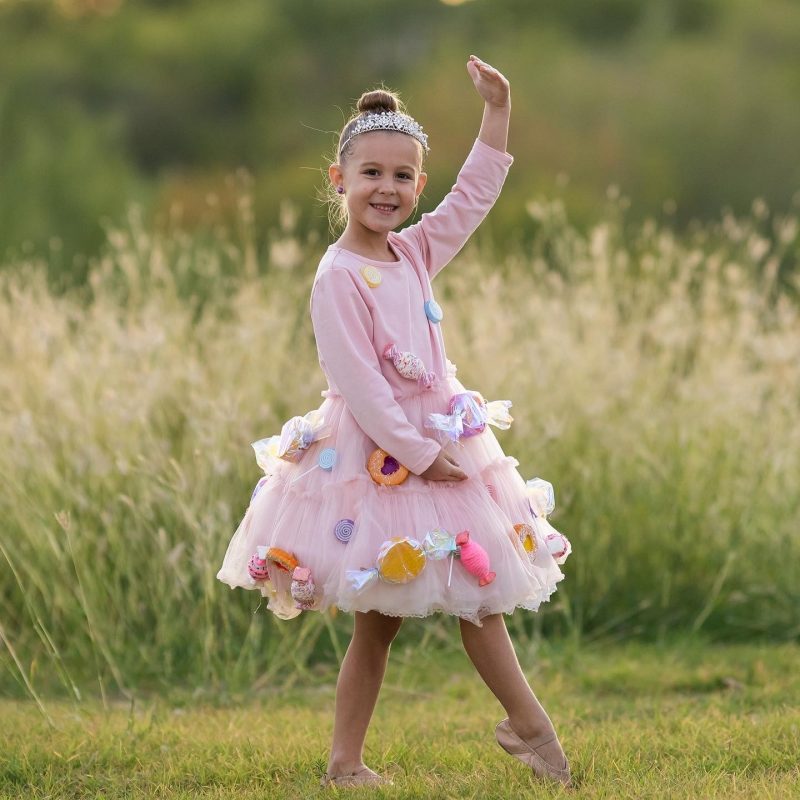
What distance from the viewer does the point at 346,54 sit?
3419 cm

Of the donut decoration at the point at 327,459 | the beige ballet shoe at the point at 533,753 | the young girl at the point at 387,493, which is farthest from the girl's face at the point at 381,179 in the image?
the beige ballet shoe at the point at 533,753

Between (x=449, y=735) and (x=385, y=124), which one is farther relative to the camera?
(x=449, y=735)

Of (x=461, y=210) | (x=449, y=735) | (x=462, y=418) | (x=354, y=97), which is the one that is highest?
(x=354, y=97)

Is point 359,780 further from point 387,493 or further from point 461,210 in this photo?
point 461,210

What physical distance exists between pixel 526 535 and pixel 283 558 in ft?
1.77

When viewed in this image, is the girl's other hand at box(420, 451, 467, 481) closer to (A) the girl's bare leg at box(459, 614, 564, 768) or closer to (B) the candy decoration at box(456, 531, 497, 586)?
(B) the candy decoration at box(456, 531, 497, 586)

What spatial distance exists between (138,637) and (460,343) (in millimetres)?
1843

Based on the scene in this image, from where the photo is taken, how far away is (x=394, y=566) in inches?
110

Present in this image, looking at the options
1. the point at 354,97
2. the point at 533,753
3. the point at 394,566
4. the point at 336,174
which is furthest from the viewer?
the point at 354,97

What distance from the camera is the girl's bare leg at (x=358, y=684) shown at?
3.04 metres

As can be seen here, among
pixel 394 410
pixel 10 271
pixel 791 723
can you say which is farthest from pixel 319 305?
pixel 10 271

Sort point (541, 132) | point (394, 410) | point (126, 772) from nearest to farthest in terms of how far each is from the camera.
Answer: point (394, 410) → point (126, 772) → point (541, 132)

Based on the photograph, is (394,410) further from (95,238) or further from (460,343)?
(95,238)

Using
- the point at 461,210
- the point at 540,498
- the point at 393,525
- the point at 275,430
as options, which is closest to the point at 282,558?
the point at 393,525
